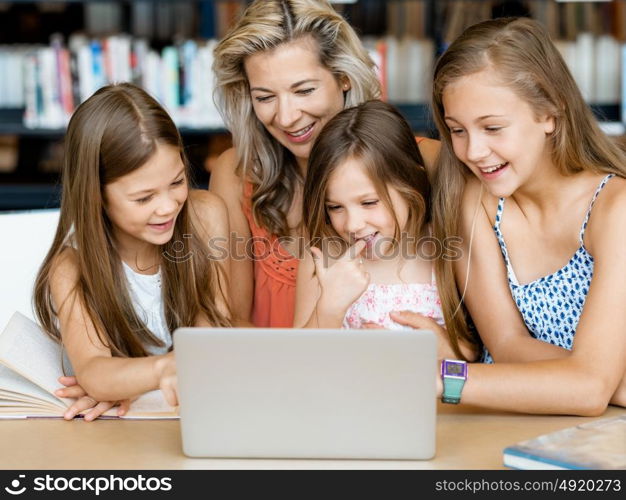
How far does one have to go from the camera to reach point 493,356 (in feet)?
5.76

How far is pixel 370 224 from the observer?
6.13 ft

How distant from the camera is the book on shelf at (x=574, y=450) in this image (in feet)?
3.94

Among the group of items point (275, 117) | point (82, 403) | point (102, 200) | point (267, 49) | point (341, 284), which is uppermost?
point (267, 49)

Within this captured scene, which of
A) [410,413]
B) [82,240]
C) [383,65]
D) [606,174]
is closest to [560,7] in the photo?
[383,65]

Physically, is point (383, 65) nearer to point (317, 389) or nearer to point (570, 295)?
point (570, 295)

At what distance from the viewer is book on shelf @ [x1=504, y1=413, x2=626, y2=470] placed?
47.3 inches

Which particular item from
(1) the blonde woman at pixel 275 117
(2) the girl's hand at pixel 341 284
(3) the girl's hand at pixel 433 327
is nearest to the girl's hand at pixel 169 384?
(2) the girl's hand at pixel 341 284

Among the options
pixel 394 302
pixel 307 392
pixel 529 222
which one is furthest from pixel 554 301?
pixel 307 392

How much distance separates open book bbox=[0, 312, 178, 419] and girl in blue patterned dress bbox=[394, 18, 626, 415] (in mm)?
523

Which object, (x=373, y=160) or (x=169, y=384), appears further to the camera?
(x=373, y=160)

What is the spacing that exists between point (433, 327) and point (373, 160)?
35 cm

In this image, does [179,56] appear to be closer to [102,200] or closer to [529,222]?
[102,200]

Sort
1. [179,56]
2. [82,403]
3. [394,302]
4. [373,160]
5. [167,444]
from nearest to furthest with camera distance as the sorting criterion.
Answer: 1. [167,444]
2. [82,403]
3. [373,160]
4. [394,302]
5. [179,56]
